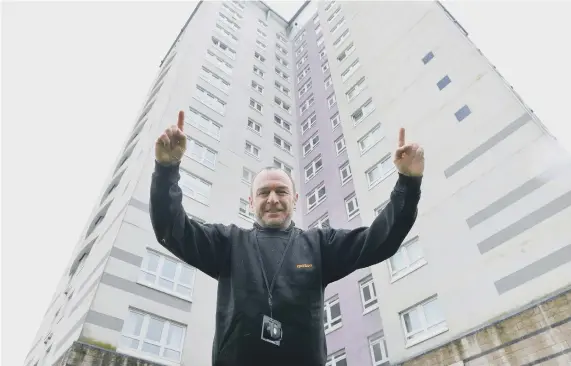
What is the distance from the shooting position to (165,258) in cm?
1755

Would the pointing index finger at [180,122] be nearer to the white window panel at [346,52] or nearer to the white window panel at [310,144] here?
the white window panel at [310,144]

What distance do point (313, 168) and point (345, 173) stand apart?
3441 mm

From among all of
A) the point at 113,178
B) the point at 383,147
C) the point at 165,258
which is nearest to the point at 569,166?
the point at 383,147

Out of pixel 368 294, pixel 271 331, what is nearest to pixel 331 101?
pixel 368 294

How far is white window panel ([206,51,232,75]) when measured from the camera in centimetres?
3087

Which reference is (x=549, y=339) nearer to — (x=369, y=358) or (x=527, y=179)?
(x=527, y=179)

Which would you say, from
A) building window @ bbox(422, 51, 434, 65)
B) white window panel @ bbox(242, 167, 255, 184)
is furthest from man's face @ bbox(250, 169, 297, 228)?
building window @ bbox(422, 51, 434, 65)

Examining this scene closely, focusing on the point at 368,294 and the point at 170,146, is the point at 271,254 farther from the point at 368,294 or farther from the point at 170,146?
the point at 368,294

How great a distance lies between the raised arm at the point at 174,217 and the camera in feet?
7.83

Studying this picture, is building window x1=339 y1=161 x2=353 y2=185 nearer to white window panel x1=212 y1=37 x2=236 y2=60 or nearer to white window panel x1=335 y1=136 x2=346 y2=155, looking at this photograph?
white window panel x1=335 y1=136 x2=346 y2=155

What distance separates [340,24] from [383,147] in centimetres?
1816

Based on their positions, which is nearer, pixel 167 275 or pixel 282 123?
pixel 167 275

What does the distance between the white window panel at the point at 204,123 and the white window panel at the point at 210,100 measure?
4.62ft

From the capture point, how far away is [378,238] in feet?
8.36
